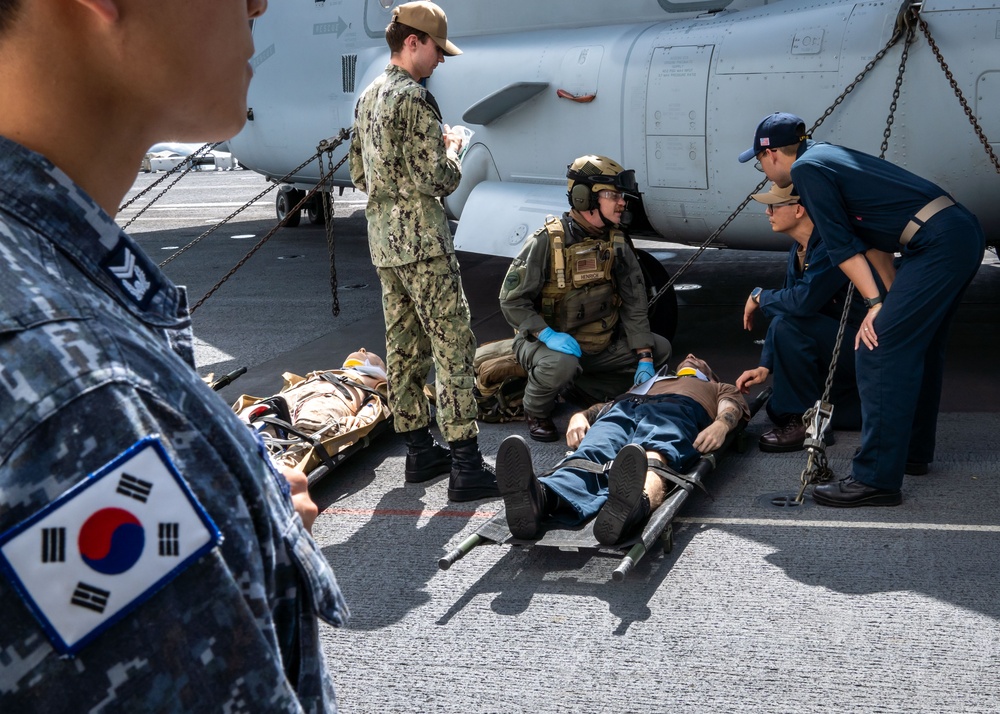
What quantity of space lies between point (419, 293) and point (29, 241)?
164 inches

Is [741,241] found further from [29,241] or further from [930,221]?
[29,241]

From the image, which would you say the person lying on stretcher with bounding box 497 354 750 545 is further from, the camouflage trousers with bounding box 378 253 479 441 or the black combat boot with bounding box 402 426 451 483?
the black combat boot with bounding box 402 426 451 483

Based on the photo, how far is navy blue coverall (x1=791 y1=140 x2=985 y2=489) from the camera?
14.2 ft

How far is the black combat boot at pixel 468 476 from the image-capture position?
4.84 m

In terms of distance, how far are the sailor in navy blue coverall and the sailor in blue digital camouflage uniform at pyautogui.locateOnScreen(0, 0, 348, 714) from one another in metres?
4.73

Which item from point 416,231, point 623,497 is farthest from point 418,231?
point 623,497

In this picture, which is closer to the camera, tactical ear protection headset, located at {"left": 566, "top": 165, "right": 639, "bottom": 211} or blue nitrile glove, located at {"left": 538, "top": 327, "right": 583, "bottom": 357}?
blue nitrile glove, located at {"left": 538, "top": 327, "right": 583, "bottom": 357}

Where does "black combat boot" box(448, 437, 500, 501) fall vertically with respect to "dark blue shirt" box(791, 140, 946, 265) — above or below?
below

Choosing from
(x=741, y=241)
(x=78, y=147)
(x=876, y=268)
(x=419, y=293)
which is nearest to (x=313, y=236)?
(x=741, y=241)

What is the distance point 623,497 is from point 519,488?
0.41 metres

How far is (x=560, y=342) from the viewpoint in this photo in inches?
227

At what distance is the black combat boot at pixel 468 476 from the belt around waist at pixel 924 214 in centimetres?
223

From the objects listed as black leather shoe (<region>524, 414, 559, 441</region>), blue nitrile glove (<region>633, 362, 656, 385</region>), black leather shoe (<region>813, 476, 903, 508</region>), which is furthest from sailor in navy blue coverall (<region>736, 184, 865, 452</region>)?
black leather shoe (<region>524, 414, 559, 441</region>)

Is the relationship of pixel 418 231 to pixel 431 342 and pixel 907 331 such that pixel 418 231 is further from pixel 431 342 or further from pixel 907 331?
pixel 907 331
